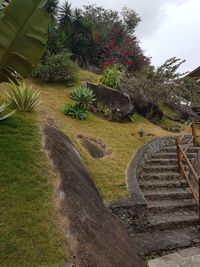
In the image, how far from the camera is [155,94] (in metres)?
17.5

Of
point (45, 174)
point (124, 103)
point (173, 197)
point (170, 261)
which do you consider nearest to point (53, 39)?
point (124, 103)

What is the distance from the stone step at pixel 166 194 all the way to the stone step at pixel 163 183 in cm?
12

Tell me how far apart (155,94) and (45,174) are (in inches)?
461

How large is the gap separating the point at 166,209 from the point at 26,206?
15.4 ft

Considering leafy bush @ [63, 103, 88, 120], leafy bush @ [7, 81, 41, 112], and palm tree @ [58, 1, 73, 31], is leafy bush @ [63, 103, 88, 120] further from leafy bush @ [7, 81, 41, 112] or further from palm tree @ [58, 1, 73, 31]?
palm tree @ [58, 1, 73, 31]

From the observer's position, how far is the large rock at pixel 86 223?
557 centimetres

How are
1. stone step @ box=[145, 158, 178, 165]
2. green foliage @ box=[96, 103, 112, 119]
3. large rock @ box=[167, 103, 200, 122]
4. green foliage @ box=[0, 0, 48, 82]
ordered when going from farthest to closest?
large rock @ box=[167, 103, 200, 122] → green foliage @ box=[96, 103, 112, 119] → stone step @ box=[145, 158, 178, 165] → green foliage @ box=[0, 0, 48, 82]

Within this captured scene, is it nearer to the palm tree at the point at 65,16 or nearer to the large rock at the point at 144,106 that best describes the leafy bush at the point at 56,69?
the large rock at the point at 144,106

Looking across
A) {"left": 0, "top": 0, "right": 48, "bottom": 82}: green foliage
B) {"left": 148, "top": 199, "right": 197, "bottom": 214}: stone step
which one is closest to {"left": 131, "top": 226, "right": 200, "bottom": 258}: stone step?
{"left": 148, "top": 199, "right": 197, "bottom": 214}: stone step

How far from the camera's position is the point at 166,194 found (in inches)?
394

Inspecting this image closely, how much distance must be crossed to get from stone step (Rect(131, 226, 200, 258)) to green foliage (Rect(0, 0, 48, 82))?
4370 mm

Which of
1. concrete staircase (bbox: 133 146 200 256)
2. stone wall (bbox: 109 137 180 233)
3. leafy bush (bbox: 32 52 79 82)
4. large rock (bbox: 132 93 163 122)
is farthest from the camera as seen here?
large rock (bbox: 132 93 163 122)

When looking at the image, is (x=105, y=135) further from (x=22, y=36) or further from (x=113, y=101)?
(x=22, y=36)

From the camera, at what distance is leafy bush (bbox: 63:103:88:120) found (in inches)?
519
